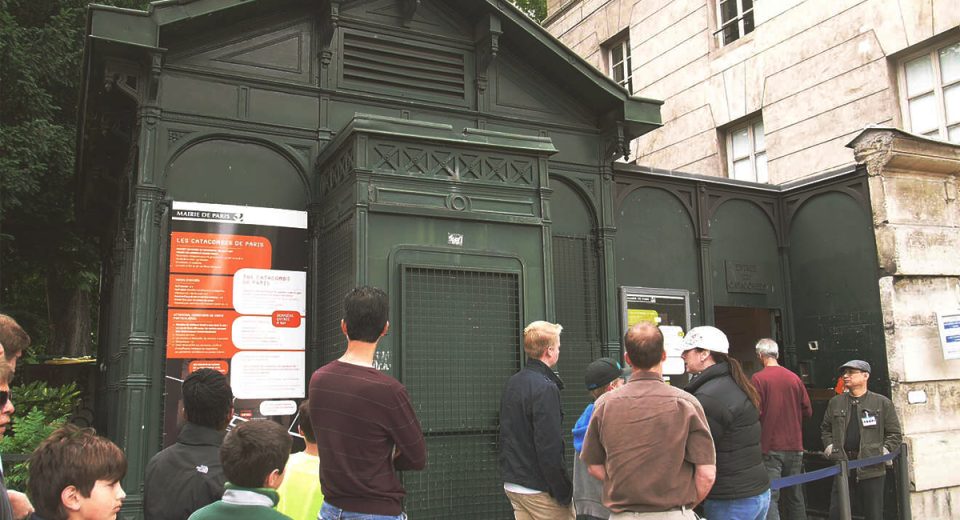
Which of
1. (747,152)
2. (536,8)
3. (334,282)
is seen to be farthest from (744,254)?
(536,8)

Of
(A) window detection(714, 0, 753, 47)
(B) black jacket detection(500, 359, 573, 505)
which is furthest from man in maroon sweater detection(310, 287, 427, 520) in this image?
(A) window detection(714, 0, 753, 47)

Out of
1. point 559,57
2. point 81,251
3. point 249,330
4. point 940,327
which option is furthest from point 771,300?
point 81,251

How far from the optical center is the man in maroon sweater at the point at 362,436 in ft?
12.6

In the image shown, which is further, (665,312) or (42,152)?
(42,152)

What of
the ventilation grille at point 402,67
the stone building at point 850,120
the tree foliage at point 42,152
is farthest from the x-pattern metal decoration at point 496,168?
the tree foliage at point 42,152

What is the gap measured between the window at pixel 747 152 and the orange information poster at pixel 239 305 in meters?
9.20

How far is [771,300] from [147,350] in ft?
25.9

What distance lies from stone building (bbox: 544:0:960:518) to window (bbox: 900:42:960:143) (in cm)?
2

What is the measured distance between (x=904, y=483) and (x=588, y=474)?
16.0ft

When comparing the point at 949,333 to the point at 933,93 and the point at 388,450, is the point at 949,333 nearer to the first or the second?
the point at 933,93

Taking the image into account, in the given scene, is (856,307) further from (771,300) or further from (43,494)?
(43,494)

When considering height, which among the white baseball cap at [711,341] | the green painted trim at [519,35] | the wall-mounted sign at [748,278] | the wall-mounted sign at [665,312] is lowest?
the white baseball cap at [711,341]

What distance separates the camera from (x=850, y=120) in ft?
39.5

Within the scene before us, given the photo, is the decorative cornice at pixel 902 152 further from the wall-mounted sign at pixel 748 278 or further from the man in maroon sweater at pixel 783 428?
the man in maroon sweater at pixel 783 428
